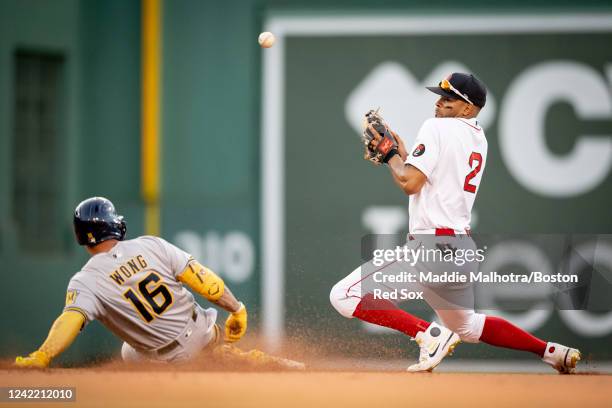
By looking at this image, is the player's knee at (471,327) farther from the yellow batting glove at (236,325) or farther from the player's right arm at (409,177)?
the yellow batting glove at (236,325)

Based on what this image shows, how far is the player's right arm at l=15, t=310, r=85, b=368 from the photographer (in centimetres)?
613

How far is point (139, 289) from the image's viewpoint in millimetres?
6590

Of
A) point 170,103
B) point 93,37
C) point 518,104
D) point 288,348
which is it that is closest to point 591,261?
point 288,348

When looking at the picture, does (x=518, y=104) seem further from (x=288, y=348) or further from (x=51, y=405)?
(x=51, y=405)

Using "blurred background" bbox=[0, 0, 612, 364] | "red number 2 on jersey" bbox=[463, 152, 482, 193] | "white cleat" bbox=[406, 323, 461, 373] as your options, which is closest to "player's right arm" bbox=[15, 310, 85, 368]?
"white cleat" bbox=[406, 323, 461, 373]

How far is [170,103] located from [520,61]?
336cm

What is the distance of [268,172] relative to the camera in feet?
35.1

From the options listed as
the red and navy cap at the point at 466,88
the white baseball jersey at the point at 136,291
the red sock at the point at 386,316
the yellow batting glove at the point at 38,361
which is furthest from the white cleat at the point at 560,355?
the yellow batting glove at the point at 38,361

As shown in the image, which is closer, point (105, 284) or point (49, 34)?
point (105, 284)

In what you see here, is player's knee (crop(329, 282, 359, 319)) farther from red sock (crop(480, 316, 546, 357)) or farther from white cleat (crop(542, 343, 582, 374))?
white cleat (crop(542, 343, 582, 374))

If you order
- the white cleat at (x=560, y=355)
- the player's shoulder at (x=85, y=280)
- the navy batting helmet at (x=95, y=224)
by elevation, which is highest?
the navy batting helmet at (x=95, y=224)

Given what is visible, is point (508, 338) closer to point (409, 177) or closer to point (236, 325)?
point (409, 177)

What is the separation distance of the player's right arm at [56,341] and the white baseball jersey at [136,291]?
0.30 ft

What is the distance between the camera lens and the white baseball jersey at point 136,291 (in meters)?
6.49
